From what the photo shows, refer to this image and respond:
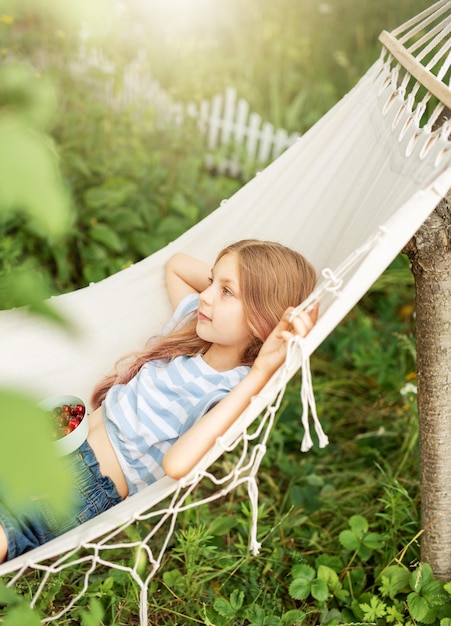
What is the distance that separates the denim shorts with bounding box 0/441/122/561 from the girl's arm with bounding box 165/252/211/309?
1.52ft

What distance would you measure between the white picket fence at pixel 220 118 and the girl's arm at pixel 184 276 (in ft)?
6.88

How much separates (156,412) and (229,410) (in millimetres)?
302

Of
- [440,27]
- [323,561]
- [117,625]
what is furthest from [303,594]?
[440,27]

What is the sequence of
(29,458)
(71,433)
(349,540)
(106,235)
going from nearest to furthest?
(29,458), (71,433), (349,540), (106,235)

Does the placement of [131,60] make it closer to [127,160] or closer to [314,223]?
[127,160]

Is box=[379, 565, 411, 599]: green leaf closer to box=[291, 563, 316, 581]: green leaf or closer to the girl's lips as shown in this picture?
box=[291, 563, 316, 581]: green leaf

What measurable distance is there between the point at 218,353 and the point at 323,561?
61 cm

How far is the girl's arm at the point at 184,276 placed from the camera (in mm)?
1759

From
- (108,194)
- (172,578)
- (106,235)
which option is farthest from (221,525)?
(108,194)

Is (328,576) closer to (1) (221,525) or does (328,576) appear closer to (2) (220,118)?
(1) (221,525)

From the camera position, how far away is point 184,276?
1.78 metres

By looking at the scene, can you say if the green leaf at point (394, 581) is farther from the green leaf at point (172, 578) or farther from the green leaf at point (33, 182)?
the green leaf at point (33, 182)

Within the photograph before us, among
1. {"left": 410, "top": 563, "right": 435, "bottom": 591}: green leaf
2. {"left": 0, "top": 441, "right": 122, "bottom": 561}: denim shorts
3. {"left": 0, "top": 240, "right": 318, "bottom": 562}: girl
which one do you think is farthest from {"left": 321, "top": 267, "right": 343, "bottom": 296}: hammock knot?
{"left": 410, "top": 563, "right": 435, "bottom": 591}: green leaf

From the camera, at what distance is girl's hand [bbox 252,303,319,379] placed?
123cm
